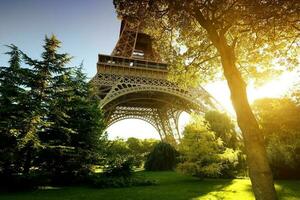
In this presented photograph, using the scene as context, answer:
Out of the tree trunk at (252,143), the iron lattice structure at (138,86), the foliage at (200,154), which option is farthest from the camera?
the iron lattice structure at (138,86)

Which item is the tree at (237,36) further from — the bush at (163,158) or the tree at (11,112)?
the bush at (163,158)

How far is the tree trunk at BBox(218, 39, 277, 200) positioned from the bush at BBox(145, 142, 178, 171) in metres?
17.7

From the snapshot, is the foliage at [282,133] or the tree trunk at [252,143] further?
the foliage at [282,133]

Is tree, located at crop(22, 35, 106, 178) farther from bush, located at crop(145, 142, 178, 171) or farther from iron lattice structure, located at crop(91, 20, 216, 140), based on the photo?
bush, located at crop(145, 142, 178, 171)

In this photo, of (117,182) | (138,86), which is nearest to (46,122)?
(117,182)

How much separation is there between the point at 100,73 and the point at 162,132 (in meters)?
15.9

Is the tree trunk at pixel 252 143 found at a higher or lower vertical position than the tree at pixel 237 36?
lower

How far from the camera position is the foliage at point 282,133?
51.9ft

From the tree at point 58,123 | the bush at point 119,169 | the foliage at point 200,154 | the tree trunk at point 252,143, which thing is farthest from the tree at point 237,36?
the bush at point 119,169

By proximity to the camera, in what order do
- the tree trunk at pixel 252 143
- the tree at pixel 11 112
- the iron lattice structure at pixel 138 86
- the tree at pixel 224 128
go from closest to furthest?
the tree trunk at pixel 252 143 < the tree at pixel 11 112 < the tree at pixel 224 128 < the iron lattice structure at pixel 138 86

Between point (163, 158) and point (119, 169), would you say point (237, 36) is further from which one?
point (163, 158)

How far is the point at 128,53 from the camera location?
32.3 metres

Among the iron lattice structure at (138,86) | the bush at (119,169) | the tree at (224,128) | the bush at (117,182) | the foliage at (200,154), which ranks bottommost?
the bush at (117,182)

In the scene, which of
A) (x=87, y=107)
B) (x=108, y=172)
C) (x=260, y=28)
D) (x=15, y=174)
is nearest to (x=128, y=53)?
(x=87, y=107)
